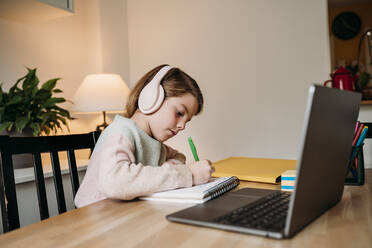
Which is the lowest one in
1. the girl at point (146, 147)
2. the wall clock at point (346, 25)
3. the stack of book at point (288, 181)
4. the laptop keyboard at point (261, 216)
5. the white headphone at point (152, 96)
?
the stack of book at point (288, 181)

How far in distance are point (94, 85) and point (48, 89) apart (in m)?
0.40

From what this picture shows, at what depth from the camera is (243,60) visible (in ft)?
7.50

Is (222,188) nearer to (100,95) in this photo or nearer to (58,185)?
(58,185)

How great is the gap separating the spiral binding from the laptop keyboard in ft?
0.39

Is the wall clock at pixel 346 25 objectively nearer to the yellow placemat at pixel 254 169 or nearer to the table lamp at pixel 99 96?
the table lamp at pixel 99 96

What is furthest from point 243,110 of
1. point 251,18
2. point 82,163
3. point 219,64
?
point 82,163

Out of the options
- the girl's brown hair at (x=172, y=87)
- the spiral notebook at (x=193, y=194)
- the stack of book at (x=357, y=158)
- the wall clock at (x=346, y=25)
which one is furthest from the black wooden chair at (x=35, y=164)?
the wall clock at (x=346, y=25)

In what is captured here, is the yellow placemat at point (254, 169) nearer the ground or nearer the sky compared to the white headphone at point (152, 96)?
nearer the ground

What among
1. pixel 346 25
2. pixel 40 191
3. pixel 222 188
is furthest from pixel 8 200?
pixel 346 25

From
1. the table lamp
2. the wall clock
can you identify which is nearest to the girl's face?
the table lamp

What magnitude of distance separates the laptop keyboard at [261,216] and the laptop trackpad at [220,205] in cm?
3

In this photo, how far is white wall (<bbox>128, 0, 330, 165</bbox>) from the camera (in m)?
2.11

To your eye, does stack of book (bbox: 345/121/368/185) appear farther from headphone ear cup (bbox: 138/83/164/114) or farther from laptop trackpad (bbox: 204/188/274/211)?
headphone ear cup (bbox: 138/83/164/114)

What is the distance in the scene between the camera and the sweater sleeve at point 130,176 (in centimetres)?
72
